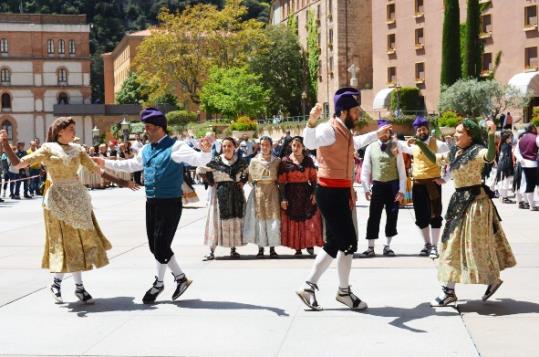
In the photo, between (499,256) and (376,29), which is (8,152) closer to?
(499,256)

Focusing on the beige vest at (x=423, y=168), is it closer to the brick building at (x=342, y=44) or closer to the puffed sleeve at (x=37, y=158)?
the puffed sleeve at (x=37, y=158)

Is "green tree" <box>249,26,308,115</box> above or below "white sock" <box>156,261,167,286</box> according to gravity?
above

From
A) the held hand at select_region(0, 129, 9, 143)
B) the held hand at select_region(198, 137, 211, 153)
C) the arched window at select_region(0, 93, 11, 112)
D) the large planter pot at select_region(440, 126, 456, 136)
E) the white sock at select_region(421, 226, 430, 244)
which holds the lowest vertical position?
the white sock at select_region(421, 226, 430, 244)

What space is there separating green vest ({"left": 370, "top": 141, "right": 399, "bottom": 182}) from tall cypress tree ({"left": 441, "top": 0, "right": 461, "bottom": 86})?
141 feet

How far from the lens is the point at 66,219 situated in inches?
322

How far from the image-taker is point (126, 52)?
361ft

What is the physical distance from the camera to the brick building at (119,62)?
107 metres

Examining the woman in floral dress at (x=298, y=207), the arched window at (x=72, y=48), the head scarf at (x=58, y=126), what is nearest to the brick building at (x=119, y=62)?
the arched window at (x=72, y=48)

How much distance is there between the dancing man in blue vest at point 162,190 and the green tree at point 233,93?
53.7m

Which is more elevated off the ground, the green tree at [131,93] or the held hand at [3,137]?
the green tree at [131,93]

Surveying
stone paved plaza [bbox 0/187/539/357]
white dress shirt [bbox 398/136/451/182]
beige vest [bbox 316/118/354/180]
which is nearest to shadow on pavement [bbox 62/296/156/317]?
stone paved plaza [bbox 0/187/539/357]

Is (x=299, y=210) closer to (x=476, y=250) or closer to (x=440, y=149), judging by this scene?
(x=440, y=149)

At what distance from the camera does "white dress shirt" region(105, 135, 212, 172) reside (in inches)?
312

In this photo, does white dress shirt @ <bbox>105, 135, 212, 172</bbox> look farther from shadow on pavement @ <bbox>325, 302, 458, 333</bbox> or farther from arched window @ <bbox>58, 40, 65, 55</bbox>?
arched window @ <bbox>58, 40, 65, 55</bbox>
